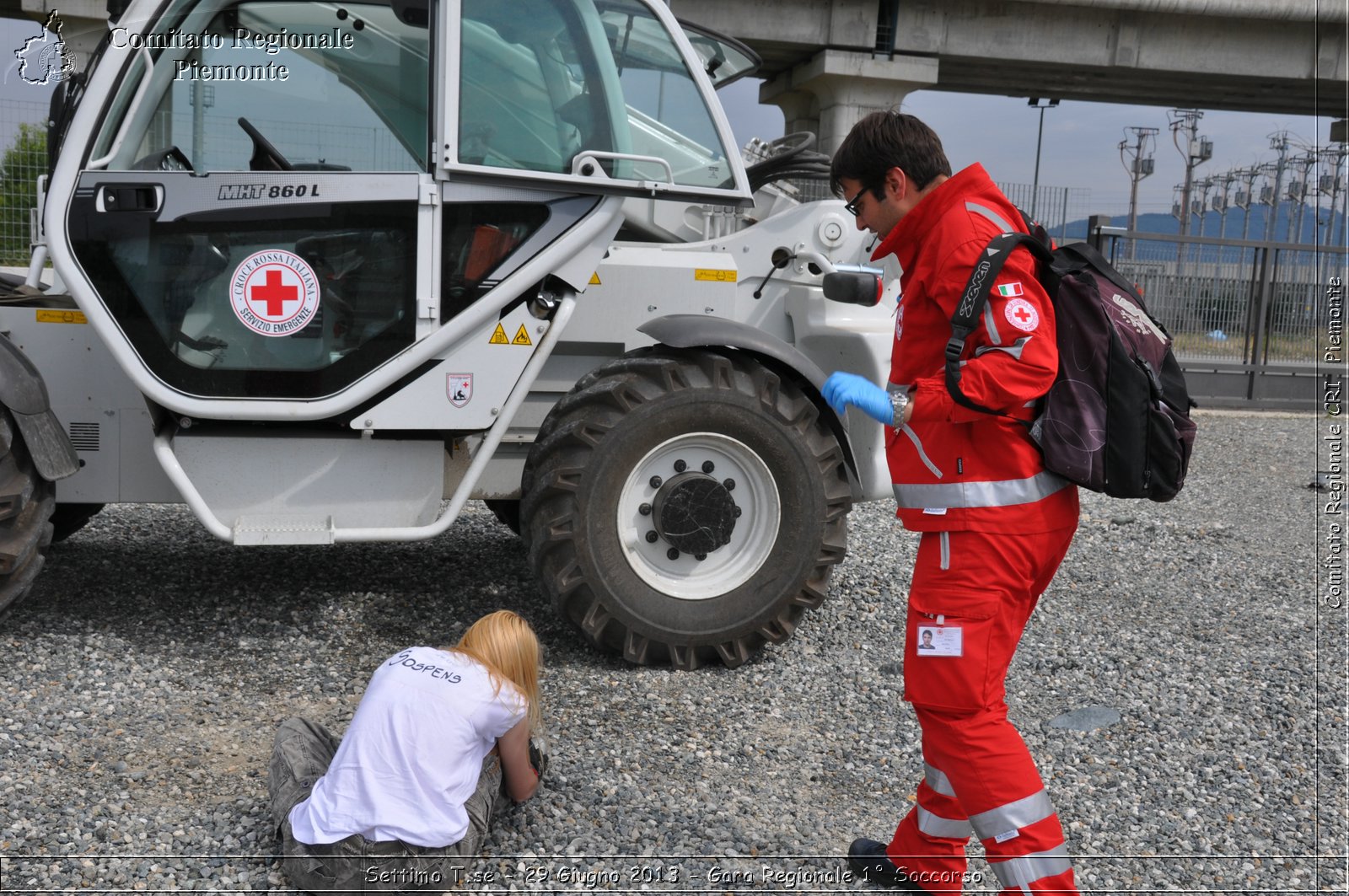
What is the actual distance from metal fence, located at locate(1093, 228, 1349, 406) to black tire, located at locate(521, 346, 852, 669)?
1185 cm

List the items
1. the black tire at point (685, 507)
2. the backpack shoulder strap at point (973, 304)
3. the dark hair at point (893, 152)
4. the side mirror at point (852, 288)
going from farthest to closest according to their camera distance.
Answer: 1. the side mirror at point (852, 288)
2. the black tire at point (685, 507)
3. the dark hair at point (893, 152)
4. the backpack shoulder strap at point (973, 304)

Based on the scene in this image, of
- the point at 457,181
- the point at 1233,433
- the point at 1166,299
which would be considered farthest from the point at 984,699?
the point at 1166,299

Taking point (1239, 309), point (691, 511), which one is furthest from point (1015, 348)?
point (1239, 309)

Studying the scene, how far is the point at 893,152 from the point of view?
9.02ft

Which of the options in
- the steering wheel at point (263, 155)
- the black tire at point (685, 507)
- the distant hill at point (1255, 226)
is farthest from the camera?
the distant hill at point (1255, 226)

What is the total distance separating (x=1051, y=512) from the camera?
2.72 m

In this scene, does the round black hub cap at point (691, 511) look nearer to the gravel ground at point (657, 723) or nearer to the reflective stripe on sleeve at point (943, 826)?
the gravel ground at point (657, 723)

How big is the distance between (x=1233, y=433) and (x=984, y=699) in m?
Result: 11.3

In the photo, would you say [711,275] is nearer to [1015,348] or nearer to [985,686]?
[1015,348]

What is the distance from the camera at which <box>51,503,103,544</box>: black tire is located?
17.7 ft

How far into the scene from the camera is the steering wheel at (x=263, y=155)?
4227mm

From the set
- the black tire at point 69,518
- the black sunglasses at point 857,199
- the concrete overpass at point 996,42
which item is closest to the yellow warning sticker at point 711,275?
the black sunglasses at point 857,199

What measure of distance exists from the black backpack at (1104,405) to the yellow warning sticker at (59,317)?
11.5ft

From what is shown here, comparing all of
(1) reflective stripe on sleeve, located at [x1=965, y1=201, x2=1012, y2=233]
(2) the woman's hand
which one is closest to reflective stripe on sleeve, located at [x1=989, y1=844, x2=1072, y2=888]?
(2) the woman's hand
